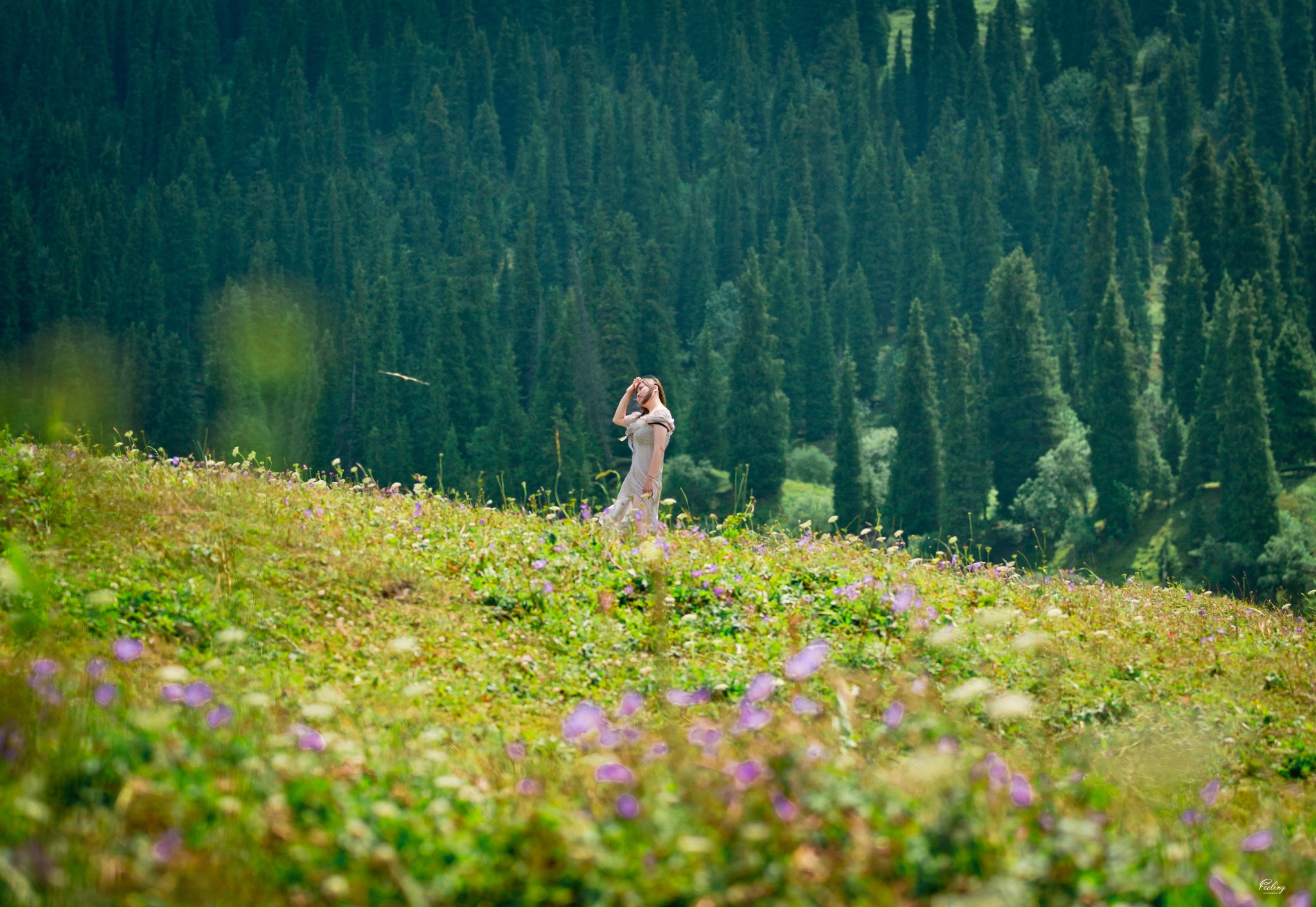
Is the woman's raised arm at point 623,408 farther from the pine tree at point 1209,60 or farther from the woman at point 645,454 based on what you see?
the pine tree at point 1209,60

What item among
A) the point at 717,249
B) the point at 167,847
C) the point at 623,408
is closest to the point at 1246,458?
the point at 623,408

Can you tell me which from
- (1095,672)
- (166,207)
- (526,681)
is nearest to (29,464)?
(526,681)

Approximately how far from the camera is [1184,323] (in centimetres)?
7481

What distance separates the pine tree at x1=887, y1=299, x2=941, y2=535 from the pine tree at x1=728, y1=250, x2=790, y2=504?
11.1 meters

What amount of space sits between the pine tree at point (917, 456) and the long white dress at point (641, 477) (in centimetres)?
6047

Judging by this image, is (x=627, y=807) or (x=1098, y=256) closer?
(x=627, y=807)

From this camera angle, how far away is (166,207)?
127 meters

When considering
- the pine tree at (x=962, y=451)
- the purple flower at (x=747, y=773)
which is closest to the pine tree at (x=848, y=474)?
the pine tree at (x=962, y=451)

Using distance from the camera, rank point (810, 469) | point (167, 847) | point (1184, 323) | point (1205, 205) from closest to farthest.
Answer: point (167, 847), point (1184, 323), point (1205, 205), point (810, 469)

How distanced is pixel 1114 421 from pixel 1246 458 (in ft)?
44.6

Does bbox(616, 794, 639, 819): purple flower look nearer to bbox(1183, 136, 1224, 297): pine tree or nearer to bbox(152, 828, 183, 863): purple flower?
bbox(152, 828, 183, 863): purple flower

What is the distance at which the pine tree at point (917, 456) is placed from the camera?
73062 mm

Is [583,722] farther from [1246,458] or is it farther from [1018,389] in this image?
[1018,389]

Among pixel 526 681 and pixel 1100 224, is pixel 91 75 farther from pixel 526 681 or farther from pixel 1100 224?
pixel 526 681
